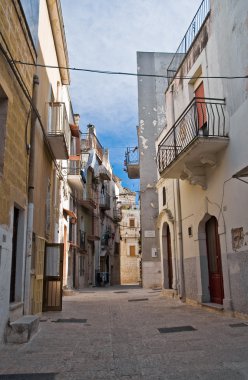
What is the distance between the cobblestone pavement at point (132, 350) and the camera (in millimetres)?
4754

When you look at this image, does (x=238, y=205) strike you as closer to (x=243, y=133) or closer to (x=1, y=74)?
(x=243, y=133)

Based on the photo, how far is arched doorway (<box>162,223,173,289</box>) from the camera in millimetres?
15914

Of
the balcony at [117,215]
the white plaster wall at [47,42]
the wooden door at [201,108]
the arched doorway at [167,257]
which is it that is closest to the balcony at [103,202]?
the balcony at [117,215]

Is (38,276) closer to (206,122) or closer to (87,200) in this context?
(206,122)

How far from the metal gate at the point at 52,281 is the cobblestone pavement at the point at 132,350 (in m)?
1.53

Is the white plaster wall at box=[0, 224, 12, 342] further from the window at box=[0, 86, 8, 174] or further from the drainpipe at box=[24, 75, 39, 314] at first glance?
the drainpipe at box=[24, 75, 39, 314]

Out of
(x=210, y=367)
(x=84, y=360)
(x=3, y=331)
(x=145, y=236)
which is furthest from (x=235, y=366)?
(x=145, y=236)

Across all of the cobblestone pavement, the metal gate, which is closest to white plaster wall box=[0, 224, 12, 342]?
the cobblestone pavement

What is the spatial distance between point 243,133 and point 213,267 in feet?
14.3

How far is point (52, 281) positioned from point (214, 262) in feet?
15.2

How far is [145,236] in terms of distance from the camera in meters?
23.3

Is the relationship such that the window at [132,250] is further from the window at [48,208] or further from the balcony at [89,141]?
the window at [48,208]

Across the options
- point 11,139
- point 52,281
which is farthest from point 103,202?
point 11,139

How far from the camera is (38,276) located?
9.85 m
